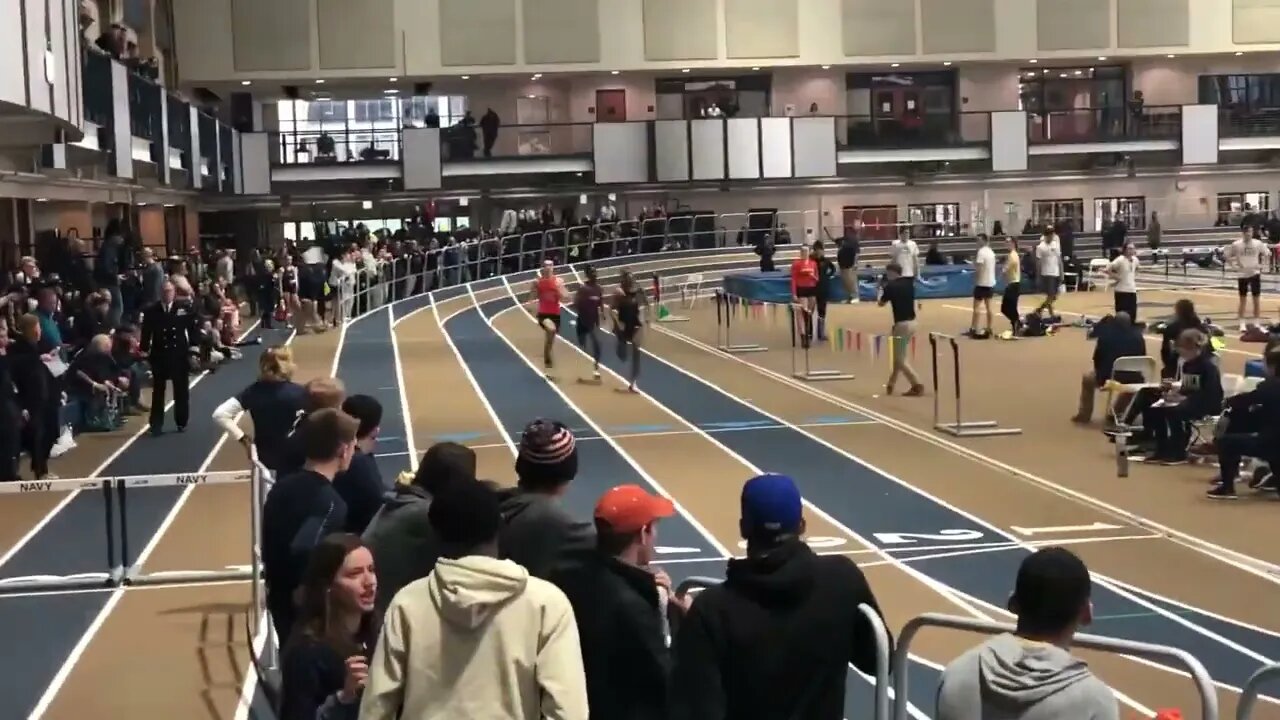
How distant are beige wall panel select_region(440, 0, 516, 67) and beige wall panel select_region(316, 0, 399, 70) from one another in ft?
5.32

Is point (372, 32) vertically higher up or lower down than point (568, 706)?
higher up

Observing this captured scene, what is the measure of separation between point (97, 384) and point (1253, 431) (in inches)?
504

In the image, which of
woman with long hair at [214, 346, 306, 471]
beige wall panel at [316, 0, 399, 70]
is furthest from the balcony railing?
woman with long hair at [214, 346, 306, 471]

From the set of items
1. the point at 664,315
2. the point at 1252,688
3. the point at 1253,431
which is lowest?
the point at 1253,431

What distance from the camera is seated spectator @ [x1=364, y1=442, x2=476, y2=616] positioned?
4.95m

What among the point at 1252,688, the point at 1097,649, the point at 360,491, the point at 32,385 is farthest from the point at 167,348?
the point at 1252,688

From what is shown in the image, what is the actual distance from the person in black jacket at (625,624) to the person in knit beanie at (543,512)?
0.52 ft

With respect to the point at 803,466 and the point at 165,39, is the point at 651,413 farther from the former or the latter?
the point at 165,39

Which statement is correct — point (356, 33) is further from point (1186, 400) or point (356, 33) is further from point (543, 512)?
point (543, 512)

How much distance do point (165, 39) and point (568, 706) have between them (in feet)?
151

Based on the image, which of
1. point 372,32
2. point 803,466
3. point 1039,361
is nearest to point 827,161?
point 372,32

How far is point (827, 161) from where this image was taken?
49.1 meters

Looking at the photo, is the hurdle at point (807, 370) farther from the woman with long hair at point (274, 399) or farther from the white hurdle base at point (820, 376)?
the woman with long hair at point (274, 399)

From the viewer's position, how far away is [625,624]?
410 centimetres
